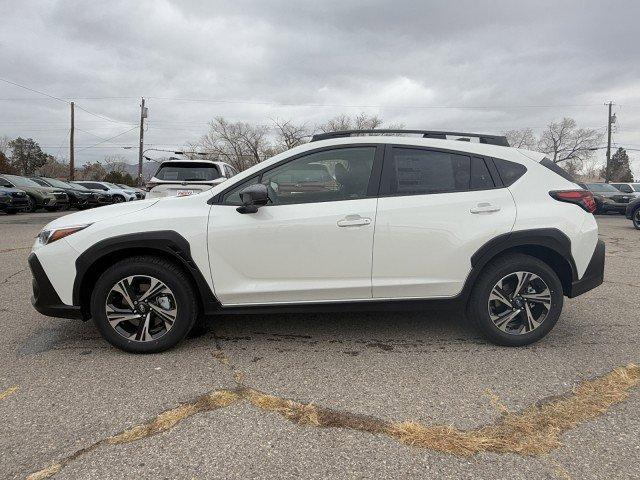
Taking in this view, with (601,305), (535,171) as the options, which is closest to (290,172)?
(535,171)

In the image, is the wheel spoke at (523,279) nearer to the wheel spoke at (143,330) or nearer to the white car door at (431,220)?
the white car door at (431,220)

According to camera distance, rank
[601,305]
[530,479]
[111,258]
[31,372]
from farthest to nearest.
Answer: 1. [601,305]
2. [111,258]
3. [31,372]
4. [530,479]

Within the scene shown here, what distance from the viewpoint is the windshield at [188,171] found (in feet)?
27.7

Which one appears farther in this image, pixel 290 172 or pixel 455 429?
pixel 290 172

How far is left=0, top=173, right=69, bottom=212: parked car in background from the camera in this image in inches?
681

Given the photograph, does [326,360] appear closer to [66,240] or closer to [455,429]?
[455,429]

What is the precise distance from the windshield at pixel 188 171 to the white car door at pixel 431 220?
5875 mm

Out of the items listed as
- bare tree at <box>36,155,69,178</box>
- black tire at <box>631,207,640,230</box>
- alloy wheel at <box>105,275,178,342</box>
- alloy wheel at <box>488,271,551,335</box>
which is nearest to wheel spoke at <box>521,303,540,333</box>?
alloy wheel at <box>488,271,551,335</box>

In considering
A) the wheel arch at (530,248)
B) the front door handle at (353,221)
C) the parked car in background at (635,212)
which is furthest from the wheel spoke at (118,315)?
the parked car in background at (635,212)

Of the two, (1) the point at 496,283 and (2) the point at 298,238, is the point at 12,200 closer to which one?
(2) the point at 298,238

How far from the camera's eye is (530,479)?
2.02 metres

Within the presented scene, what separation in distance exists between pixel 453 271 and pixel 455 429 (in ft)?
4.22

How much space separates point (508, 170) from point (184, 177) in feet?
21.5

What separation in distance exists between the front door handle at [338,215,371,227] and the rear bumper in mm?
1816
